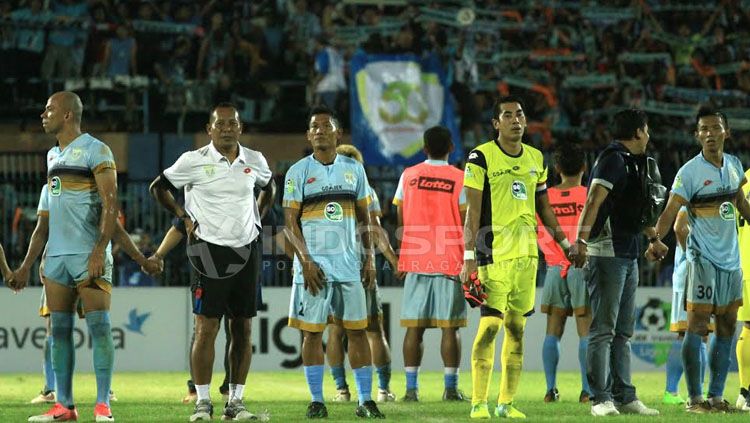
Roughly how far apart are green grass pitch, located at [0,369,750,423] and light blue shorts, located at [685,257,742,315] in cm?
89

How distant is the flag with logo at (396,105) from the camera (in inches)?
816

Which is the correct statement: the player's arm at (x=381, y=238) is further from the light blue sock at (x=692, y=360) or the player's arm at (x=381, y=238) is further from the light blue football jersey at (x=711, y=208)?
the light blue sock at (x=692, y=360)

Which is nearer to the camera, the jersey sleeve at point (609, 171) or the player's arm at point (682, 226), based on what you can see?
the jersey sleeve at point (609, 171)

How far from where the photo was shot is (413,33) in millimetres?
→ 21797

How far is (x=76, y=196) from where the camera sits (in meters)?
9.38

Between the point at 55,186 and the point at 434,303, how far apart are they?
4.17 m

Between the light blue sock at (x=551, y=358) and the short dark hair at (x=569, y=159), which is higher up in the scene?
the short dark hair at (x=569, y=159)

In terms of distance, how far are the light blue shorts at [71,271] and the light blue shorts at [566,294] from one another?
468 centimetres

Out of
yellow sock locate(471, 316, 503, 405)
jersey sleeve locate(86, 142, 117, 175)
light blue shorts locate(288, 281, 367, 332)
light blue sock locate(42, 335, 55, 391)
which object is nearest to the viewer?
jersey sleeve locate(86, 142, 117, 175)

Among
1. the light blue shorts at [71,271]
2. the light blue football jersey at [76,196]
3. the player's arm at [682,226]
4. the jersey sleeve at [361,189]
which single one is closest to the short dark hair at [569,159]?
the player's arm at [682,226]

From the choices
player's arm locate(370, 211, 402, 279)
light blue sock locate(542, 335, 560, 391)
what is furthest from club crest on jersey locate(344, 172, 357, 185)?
light blue sock locate(542, 335, 560, 391)

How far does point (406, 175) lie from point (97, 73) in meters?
10.4

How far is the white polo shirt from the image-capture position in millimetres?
9555

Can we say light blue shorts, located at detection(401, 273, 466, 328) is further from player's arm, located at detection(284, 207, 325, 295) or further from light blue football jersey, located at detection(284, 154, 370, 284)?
player's arm, located at detection(284, 207, 325, 295)
